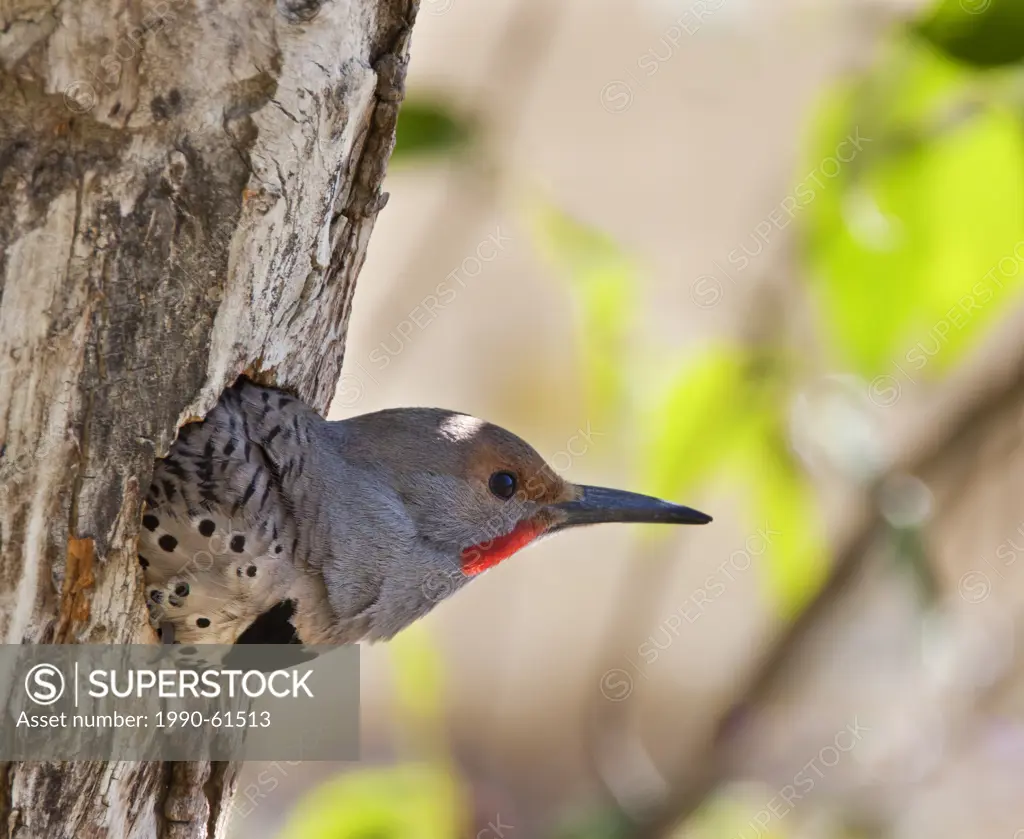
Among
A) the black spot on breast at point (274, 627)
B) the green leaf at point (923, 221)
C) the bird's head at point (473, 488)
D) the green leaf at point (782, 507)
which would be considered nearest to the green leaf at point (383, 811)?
the bird's head at point (473, 488)

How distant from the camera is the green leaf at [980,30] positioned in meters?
2.50

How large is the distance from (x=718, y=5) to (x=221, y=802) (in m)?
2.37

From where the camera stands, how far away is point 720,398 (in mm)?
3338

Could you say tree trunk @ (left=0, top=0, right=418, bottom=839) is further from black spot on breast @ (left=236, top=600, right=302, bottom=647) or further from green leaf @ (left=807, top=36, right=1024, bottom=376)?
green leaf @ (left=807, top=36, right=1024, bottom=376)

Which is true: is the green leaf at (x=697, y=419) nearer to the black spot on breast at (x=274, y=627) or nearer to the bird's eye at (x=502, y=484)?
the bird's eye at (x=502, y=484)

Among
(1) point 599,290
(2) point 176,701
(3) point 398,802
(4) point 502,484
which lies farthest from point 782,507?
(2) point 176,701

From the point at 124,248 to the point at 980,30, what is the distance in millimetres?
1783

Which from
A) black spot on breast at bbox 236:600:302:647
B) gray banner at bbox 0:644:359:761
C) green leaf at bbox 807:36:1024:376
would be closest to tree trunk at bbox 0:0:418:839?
gray banner at bbox 0:644:359:761

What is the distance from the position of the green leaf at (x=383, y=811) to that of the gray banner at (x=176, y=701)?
1.41ft

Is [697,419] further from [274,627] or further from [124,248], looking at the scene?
[124,248]

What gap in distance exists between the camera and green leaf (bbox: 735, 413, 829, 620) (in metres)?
3.39

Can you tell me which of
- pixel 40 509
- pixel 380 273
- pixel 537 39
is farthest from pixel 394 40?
pixel 380 273

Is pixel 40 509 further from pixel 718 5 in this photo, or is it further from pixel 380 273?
pixel 380 273

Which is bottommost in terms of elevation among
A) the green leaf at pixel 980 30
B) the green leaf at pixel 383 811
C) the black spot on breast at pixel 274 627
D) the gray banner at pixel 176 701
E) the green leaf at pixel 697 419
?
the green leaf at pixel 383 811
